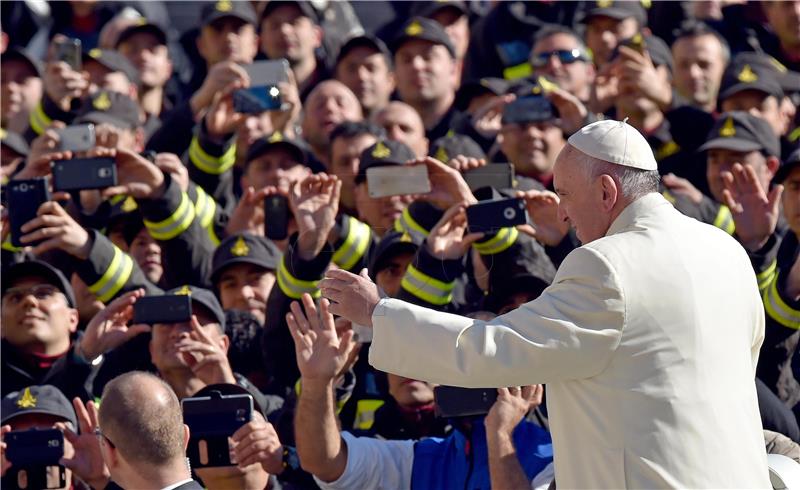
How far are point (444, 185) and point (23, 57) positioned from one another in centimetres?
446

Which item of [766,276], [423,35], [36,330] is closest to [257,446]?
[36,330]

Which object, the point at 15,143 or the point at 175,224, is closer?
the point at 175,224

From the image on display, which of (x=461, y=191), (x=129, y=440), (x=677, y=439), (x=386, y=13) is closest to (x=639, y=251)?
(x=677, y=439)

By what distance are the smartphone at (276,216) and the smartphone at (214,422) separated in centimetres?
172

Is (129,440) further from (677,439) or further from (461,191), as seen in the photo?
(461,191)

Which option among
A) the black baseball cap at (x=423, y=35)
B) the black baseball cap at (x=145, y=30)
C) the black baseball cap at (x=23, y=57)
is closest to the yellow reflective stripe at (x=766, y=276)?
the black baseball cap at (x=423, y=35)

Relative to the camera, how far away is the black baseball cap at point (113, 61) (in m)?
10.4

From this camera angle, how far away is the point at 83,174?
8172 millimetres

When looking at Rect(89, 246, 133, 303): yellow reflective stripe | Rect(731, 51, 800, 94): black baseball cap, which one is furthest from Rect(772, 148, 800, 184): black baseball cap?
Rect(89, 246, 133, 303): yellow reflective stripe

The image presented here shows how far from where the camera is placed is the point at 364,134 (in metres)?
9.03

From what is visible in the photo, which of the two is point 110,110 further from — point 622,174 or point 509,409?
point 622,174

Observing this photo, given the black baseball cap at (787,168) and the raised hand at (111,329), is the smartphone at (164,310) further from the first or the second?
the black baseball cap at (787,168)

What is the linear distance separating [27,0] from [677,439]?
29.5 ft

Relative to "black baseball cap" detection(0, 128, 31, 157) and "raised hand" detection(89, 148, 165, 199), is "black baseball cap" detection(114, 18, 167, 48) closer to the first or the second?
"black baseball cap" detection(0, 128, 31, 157)
